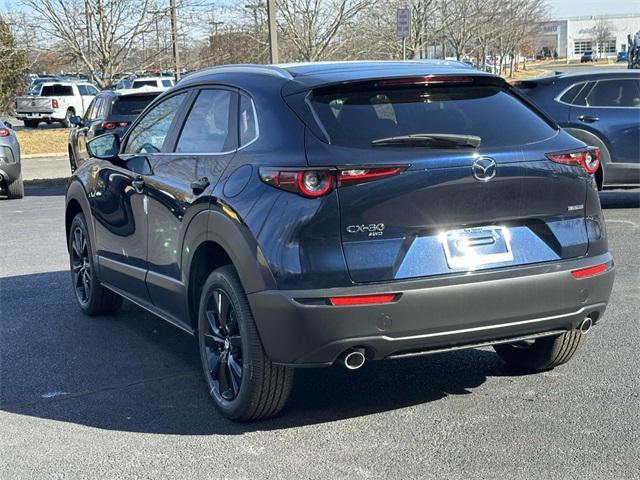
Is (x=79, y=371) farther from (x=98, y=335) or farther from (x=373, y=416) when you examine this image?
(x=373, y=416)

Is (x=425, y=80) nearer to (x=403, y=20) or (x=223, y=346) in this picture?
(x=223, y=346)

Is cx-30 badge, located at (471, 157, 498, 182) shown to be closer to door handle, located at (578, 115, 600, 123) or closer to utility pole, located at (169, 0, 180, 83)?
A: door handle, located at (578, 115, 600, 123)

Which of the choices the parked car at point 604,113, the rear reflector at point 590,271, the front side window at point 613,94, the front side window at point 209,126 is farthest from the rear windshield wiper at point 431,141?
the front side window at point 613,94

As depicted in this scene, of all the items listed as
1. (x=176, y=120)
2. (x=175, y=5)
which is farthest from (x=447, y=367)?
(x=175, y=5)

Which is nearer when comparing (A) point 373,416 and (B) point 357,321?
(B) point 357,321

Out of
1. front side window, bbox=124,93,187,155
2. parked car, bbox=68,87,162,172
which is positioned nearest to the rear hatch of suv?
front side window, bbox=124,93,187,155

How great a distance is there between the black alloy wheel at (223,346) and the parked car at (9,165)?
446 inches

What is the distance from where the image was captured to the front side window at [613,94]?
12023mm

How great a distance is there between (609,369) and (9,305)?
4.68 meters

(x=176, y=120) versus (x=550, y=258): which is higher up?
(x=176, y=120)

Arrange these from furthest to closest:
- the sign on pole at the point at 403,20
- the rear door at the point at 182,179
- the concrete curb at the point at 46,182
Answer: the sign on pole at the point at 403,20
the concrete curb at the point at 46,182
the rear door at the point at 182,179

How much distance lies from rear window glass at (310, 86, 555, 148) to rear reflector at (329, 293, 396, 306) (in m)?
0.70

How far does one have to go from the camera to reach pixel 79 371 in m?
5.68

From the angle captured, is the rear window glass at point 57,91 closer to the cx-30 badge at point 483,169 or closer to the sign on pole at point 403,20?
the sign on pole at point 403,20
